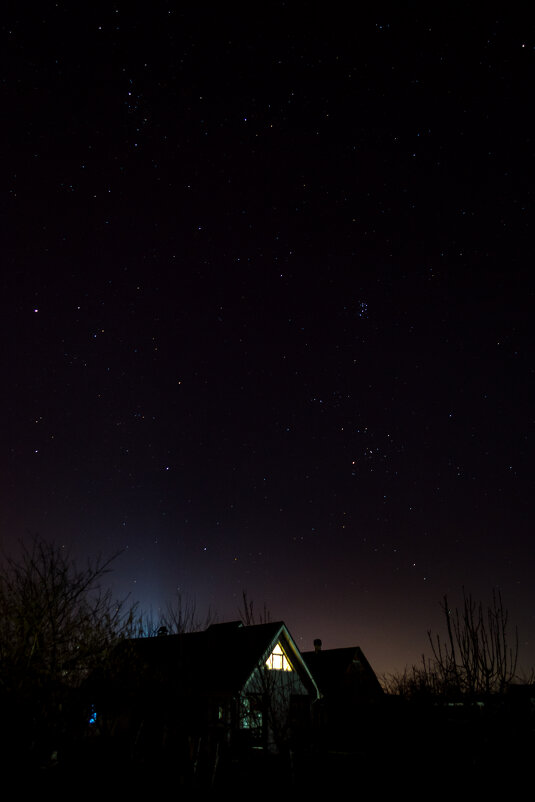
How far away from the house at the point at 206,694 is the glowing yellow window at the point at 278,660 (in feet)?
0.15

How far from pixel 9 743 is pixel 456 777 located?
931 cm

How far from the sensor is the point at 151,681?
1530 centimetres

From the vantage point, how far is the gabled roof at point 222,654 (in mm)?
26188

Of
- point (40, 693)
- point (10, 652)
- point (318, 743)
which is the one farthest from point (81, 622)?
point (318, 743)

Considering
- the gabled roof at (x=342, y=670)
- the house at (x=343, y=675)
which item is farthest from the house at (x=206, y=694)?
the gabled roof at (x=342, y=670)

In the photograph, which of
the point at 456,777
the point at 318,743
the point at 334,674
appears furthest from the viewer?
the point at 334,674

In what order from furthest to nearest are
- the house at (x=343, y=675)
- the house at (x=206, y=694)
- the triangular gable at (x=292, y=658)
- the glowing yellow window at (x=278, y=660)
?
1. the house at (x=343, y=675)
2. the triangular gable at (x=292, y=658)
3. the glowing yellow window at (x=278, y=660)
4. the house at (x=206, y=694)

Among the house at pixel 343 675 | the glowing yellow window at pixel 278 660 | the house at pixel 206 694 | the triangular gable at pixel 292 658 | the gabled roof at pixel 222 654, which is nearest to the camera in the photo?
the house at pixel 206 694

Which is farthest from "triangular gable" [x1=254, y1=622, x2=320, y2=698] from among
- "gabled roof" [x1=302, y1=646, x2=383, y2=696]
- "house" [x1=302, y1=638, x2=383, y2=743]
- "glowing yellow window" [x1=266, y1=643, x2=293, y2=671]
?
"gabled roof" [x1=302, y1=646, x2=383, y2=696]

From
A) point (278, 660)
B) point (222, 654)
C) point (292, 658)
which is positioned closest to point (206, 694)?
point (222, 654)

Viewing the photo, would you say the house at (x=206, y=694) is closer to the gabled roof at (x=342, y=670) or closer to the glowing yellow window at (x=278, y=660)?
the glowing yellow window at (x=278, y=660)

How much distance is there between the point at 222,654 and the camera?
29000 millimetres

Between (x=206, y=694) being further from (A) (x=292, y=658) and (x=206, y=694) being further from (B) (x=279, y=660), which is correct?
(A) (x=292, y=658)

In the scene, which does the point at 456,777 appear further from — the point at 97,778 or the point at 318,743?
the point at 97,778
